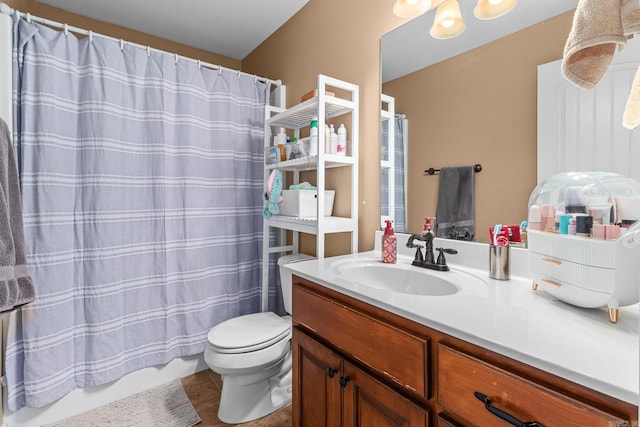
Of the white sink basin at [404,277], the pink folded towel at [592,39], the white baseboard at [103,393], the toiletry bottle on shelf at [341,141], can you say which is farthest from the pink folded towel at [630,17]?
the white baseboard at [103,393]

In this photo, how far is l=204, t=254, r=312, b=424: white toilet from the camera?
1.51m

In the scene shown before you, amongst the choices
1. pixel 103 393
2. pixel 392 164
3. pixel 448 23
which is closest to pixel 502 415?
pixel 392 164

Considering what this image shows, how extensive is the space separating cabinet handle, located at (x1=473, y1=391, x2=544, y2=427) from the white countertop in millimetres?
102

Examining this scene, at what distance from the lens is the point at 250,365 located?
A: 151cm

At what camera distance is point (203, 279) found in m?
2.06

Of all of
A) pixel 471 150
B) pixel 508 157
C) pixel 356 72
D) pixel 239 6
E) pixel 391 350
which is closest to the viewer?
pixel 391 350

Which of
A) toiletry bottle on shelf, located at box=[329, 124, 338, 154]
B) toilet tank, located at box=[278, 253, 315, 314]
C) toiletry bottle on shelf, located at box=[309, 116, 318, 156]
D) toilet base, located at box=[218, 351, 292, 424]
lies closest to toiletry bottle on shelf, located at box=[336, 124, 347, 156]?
toiletry bottle on shelf, located at box=[329, 124, 338, 154]

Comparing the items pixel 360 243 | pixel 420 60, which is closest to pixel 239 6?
pixel 420 60

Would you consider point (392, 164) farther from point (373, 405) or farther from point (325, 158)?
point (373, 405)

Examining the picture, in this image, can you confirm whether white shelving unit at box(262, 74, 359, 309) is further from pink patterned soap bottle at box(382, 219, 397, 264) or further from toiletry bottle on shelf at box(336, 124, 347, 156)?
pink patterned soap bottle at box(382, 219, 397, 264)

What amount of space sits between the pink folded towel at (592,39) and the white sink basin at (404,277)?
63 cm

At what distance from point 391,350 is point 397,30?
4.61 feet

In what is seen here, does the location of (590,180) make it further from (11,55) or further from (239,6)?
(11,55)

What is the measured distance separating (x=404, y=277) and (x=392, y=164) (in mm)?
583
